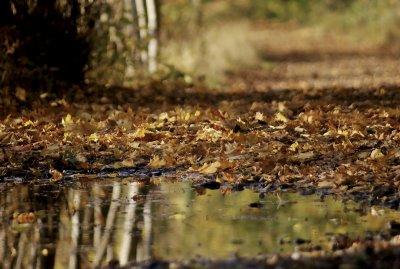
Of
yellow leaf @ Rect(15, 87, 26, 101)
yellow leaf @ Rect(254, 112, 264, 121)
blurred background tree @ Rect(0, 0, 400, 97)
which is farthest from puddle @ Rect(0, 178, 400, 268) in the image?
blurred background tree @ Rect(0, 0, 400, 97)

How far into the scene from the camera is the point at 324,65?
30.0m

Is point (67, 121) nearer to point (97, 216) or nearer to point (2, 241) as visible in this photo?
point (97, 216)

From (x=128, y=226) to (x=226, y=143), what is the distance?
325 cm

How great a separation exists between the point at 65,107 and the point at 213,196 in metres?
5.62

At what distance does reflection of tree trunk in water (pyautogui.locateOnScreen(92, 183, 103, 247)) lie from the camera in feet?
22.6

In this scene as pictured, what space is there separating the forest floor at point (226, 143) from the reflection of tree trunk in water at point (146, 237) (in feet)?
2.61

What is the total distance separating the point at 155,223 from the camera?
7359 millimetres

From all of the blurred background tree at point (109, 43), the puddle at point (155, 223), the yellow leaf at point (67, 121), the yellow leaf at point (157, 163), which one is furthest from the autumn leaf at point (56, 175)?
the blurred background tree at point (109, 43)

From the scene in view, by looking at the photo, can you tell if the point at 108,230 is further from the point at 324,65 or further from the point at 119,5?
the point at 324,65

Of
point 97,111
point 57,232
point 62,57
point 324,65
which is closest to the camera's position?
point 57,232

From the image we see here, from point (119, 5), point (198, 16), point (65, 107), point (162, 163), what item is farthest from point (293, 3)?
point (162, 163)

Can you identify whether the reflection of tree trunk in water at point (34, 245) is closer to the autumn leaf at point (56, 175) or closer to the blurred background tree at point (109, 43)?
the autumn leaf at point (56, 175)

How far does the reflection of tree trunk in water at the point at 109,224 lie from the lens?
21.0ft

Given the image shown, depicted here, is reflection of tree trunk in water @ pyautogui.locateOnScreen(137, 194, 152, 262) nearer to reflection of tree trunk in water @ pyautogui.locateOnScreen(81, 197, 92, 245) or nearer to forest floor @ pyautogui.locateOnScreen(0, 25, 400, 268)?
reflection of tree trunk in water @ pyautogui.locateOnScreen(81, 197, 92, 245)
